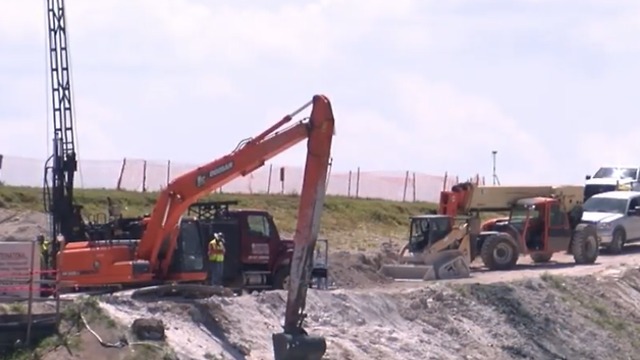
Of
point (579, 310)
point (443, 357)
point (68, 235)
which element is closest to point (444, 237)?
point (579, 310)

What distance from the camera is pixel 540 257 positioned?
4944 cm

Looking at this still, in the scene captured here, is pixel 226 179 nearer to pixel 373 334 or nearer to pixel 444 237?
pixel 373 334

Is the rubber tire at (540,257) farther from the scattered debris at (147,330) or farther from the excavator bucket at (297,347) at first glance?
the scattered debris at (147,330)

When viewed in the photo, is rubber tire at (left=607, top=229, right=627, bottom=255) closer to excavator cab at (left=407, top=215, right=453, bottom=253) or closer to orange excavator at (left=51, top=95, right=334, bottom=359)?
excavator cab at (left=407, top=215, right=453, bottom=253)

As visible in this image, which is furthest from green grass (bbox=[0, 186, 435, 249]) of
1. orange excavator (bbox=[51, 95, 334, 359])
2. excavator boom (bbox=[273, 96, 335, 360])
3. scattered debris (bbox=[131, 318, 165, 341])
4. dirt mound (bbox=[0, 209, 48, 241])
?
scattered debris (bbox=[131, 318, 165, 341])

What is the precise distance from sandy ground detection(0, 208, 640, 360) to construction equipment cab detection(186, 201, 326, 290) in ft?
4.72

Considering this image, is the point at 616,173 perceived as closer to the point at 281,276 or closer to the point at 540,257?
the point at 540,257

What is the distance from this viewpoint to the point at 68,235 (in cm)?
3766

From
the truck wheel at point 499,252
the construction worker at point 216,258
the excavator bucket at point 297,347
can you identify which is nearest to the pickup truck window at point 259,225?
the construction worker at point 216,258

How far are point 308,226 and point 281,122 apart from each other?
9.02 feet

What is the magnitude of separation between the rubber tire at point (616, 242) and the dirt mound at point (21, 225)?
18247 millimetres

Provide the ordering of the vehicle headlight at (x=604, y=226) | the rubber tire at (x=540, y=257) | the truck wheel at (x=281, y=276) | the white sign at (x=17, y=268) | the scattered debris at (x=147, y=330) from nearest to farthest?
the scattered debris at (x=147, y=330) → the white sign at (x=17, y=268) → the truck wheel at (x=281, y=276) → the rubber tire at (x=540, y=257) → the vehicle headlight at (x=604, y=226)

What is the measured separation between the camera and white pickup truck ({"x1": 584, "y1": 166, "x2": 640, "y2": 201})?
5975 centimetres

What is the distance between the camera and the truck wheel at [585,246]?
160 feet
